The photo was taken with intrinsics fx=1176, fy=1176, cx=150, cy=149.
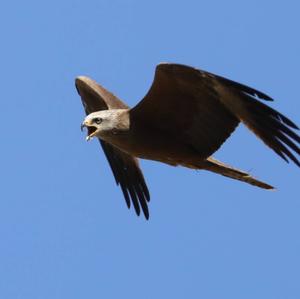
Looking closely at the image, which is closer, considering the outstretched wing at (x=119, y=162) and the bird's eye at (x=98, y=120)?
the bird's eye at (x=98, y=120)

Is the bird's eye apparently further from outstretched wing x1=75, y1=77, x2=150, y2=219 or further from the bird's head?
outstretched wing x1=75, y1=77, x2=150, y2=219

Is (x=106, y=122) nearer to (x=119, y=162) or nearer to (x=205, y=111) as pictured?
(x=205, y=111)

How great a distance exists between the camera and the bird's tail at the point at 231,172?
503 inches

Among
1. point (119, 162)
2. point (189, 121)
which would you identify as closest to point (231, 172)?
point (189, 121)

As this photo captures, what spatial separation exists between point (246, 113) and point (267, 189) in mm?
1076

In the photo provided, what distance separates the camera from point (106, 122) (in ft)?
42.8

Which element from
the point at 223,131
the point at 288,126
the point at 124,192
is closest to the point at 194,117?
the point at 223,131

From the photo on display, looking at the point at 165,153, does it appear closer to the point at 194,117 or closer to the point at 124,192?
the point at 194,117

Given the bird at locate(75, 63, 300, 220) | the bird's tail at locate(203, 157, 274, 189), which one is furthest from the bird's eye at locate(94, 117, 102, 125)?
the bird's tail at locate(203, 157, 274, 189)

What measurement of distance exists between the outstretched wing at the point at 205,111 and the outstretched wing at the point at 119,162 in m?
1.77

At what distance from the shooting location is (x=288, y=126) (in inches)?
467

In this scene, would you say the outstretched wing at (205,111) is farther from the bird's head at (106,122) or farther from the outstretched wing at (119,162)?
the outstretched wing at (119,162)

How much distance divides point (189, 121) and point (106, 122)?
93 centimetres

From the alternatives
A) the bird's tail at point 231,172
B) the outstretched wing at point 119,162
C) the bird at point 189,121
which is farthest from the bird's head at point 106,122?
the outstretched wing at point 119,162
